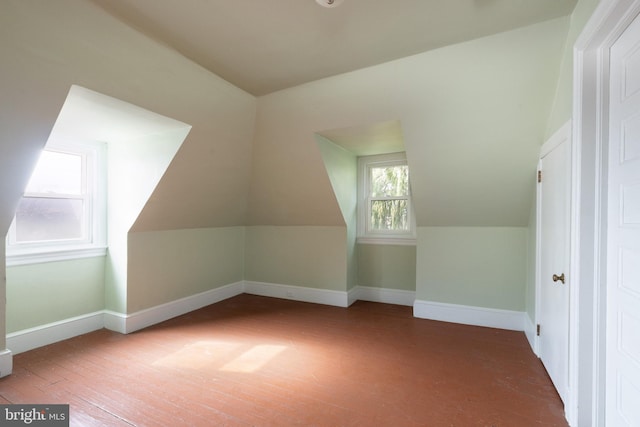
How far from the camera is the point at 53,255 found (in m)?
2.85

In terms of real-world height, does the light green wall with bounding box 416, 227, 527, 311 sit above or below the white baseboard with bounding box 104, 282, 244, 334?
above

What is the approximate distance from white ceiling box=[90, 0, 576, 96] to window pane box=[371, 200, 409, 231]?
2.20 m

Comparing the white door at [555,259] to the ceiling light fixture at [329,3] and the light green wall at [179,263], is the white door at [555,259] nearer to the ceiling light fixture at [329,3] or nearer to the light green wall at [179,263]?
the ceiling light fixture at [329,3]

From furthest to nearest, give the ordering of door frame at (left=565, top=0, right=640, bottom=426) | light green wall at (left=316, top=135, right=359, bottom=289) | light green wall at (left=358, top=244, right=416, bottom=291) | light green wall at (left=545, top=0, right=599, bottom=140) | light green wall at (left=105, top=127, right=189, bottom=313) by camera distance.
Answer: light green wall at (left=358, top=244, right=416, bottom=291) → light green wall at (left=316, top=135, right=359, bottom=289) → light green wall at (left=105, top=127, right=189, bottom=313) → light green wall at (left=545, top=0, right=599, bottom=140) → door frame at (left=565, top=0, right=640, bottom=426)

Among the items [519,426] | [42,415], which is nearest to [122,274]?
[42,415]

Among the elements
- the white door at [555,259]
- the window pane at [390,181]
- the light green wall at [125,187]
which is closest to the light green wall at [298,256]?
the window pane at [390,181]

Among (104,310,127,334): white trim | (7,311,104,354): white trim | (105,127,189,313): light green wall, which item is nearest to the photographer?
(7,311,104,354): white trim

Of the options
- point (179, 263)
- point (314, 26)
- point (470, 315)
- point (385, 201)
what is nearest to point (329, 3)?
point (314, 26)

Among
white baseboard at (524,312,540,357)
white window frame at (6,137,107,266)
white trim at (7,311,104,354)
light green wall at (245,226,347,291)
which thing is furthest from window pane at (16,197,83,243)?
white baseboard at (524,312,540,357)

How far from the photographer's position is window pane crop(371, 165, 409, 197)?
13.5 ft

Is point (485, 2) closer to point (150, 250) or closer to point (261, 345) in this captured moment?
point (261, 345)

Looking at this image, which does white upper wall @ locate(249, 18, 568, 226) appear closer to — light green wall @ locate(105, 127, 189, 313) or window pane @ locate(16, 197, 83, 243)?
light green wall @ locate(105, 127, 189, 313)

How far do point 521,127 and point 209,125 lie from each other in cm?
282

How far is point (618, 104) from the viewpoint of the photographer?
4.64ft
